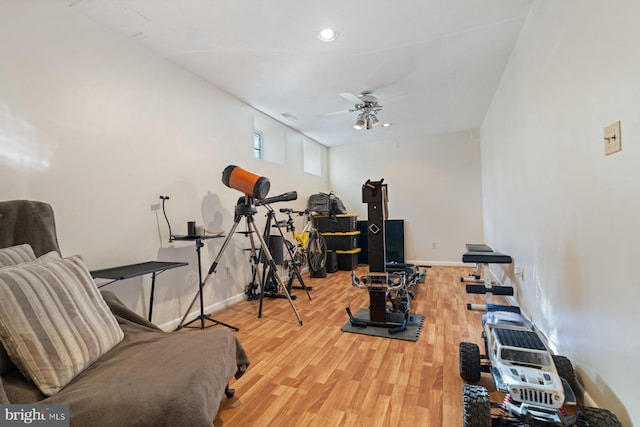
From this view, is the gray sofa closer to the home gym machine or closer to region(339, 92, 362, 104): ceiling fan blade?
the home gym machine

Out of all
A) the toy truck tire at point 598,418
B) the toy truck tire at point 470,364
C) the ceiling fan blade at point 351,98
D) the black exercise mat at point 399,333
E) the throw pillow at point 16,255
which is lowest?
the black exercise mat at point 399,333

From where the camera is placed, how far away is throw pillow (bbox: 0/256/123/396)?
1043 mm

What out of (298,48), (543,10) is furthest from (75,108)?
(543,10)

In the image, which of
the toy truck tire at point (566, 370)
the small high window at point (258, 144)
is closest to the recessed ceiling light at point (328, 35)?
the small high window at point (258, 144)

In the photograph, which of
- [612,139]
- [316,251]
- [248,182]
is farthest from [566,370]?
[316,251]

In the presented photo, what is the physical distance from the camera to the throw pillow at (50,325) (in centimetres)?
104

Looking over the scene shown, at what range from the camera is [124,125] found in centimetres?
244

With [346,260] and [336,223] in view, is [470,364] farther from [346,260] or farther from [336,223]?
[336,223]

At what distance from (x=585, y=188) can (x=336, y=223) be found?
4.17m

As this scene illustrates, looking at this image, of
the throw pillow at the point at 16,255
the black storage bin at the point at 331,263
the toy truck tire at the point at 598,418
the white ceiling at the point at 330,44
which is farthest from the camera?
the black storage bin at the point at 331,263

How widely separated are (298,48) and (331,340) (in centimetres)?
268

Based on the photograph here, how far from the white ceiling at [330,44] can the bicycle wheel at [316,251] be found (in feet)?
6.64

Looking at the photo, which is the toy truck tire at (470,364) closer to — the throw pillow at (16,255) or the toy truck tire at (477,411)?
the toy truck tire at (477,411)

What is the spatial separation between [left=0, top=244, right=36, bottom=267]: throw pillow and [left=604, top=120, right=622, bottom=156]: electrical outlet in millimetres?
2745
